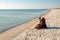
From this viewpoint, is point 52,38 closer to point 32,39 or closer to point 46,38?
point 46,38

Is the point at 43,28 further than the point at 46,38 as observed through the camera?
Yes

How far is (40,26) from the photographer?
1612 cm

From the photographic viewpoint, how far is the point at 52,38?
1141cm

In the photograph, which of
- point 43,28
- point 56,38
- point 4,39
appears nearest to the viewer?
point 56,38

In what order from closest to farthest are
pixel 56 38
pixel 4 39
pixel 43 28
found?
pixel 56 38 → pixel 4 39 → pixel 43 28

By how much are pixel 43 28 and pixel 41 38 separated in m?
4.51

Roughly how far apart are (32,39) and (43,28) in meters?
4.80

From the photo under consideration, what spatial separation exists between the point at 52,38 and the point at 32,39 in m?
1.31

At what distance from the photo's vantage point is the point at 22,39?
1173 centimetres

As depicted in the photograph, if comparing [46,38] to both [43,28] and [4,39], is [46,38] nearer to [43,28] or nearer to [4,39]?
[4,39]

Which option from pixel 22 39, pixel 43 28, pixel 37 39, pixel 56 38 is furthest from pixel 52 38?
pixel 43 28

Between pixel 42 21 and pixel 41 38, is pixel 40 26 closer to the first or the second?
pixel 42 21

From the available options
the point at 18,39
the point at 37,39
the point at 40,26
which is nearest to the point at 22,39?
the point at 18,39

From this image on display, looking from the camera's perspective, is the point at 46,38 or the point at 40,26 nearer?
the point at 46,38
